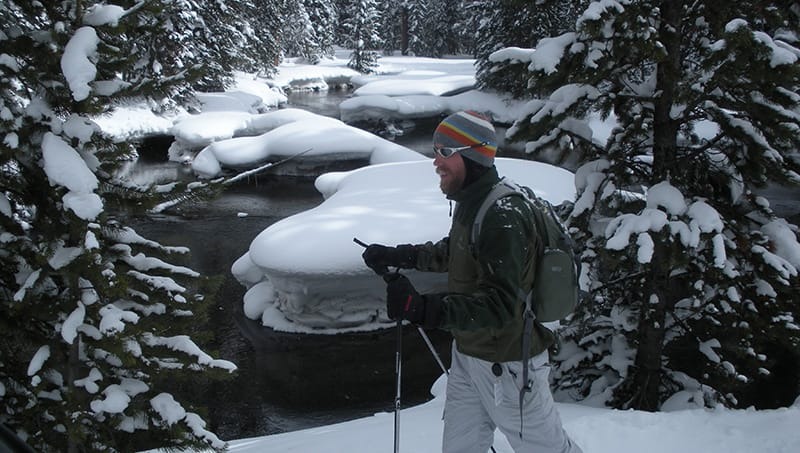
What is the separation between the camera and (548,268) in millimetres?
2279

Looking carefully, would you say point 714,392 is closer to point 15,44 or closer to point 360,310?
point 15,44

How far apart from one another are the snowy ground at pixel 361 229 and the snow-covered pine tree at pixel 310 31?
17036 mm

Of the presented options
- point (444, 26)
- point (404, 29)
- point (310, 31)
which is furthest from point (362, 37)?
point (404, 29)

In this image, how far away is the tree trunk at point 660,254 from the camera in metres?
4.36

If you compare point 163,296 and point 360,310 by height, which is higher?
point 163,296

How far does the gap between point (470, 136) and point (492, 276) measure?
61cm

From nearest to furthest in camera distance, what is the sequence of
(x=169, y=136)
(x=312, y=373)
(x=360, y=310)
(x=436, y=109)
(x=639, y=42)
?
(x=639, y=42)
(x=312, y=373)
(x=360, y=310)
(x=169, y=136)
(x=436, y=109)

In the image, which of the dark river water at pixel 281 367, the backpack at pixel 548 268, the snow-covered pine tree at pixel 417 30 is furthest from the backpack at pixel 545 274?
the snow-covered pine tree at pixel 417 30

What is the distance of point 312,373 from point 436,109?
22.8 m

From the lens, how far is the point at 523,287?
230cm

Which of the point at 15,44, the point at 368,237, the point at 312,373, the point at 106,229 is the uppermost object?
the point at 15,44

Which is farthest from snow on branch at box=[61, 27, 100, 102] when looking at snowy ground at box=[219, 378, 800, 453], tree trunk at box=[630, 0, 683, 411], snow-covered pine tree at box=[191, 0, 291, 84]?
snow-covered pine tree at box=[191, 0, 291, 84]

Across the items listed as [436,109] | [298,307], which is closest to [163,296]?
[298,307]

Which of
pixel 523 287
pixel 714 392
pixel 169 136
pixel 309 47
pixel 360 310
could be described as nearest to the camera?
pixel 523 287
